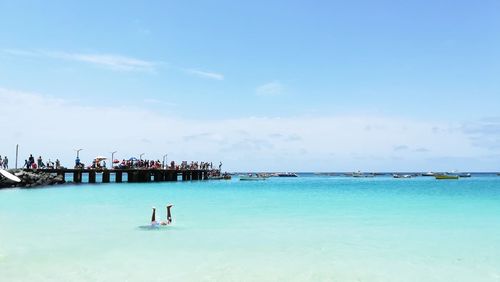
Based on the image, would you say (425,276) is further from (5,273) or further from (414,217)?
(414,217)

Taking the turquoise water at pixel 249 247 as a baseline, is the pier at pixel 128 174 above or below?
above

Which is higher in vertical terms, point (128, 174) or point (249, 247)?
point (128, 174)

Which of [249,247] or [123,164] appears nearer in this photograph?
[249,247]

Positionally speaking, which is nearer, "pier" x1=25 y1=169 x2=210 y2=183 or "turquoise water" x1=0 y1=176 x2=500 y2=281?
"turquoise water" x1=0 y1=176 x2=500 y2=281

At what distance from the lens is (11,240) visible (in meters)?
13.4

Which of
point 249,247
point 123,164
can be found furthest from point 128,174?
point 249,247

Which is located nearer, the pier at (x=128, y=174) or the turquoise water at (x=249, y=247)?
the turquoise water at (x=249, y=247)

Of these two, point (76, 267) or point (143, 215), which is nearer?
point (76, 267)

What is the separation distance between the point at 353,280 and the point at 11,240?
31.8ft

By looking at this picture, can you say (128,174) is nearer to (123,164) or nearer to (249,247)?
(123,164)

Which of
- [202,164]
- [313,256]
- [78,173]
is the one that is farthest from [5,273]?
[202,164]

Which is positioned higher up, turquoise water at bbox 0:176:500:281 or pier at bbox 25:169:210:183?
pier at bbox 25:169:210:183

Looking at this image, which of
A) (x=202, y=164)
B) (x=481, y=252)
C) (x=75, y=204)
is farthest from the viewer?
(x=202, y=164)

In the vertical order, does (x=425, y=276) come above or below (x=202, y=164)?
below
